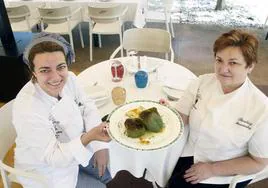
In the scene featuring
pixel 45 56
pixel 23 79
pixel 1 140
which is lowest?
pixel 23 79

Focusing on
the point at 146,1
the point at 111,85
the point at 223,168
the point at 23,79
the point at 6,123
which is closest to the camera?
the point at 223,168

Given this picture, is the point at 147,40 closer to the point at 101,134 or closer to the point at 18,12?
the point at 101,134

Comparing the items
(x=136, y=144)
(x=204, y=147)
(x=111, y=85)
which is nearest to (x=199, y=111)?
(x=204, y=147)

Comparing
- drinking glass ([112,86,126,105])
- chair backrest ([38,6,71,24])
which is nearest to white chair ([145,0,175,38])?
chair backrest ([38,6,71,24])

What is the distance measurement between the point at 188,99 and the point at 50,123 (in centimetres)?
68

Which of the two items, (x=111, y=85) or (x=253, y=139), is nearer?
(x=253, y=139)

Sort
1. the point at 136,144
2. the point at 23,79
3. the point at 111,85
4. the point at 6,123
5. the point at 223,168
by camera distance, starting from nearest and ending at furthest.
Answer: the point at 136,144
the point at 223,168
the point at 6,123
the point at 111,85
the point at 23,79

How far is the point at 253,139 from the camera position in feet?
3.63

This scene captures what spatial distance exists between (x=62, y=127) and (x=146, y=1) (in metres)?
2.80

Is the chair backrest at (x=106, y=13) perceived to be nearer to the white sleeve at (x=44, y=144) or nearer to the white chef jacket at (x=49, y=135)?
the white chef jacket at (x=49, y=135)

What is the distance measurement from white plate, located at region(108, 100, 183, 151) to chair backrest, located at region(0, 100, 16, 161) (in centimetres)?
53

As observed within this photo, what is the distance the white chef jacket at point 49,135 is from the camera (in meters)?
1.10

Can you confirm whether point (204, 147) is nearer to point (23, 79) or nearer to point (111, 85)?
point (111, 85)

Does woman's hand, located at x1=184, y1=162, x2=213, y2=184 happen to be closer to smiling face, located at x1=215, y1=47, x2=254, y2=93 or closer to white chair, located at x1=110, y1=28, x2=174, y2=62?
smiling face, located at x1=215, y1=47, x2=254, y2=93
